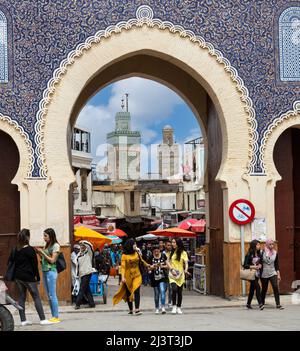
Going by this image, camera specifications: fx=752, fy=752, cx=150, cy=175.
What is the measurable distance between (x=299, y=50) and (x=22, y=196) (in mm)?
6220

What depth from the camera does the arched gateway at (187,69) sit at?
14367 mm

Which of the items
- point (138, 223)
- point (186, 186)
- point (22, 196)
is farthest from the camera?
point (186, 186)

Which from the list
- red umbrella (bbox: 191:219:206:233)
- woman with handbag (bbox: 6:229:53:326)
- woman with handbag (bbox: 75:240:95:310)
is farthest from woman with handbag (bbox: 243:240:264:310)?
red umbrella (bbox: 191:219:206:233)

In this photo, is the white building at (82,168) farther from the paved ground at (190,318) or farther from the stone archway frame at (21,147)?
the paved ground at (190,318)

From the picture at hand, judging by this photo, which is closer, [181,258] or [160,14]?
[181,258]

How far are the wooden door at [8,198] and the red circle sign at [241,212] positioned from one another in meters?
4.29

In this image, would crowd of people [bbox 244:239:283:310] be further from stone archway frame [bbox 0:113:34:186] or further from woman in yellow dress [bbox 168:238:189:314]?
stone archway frame [bbox 0:113:34:186]

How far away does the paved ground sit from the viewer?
10.5 metres

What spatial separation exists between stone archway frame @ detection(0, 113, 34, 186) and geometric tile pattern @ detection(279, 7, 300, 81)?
523 centimetres
